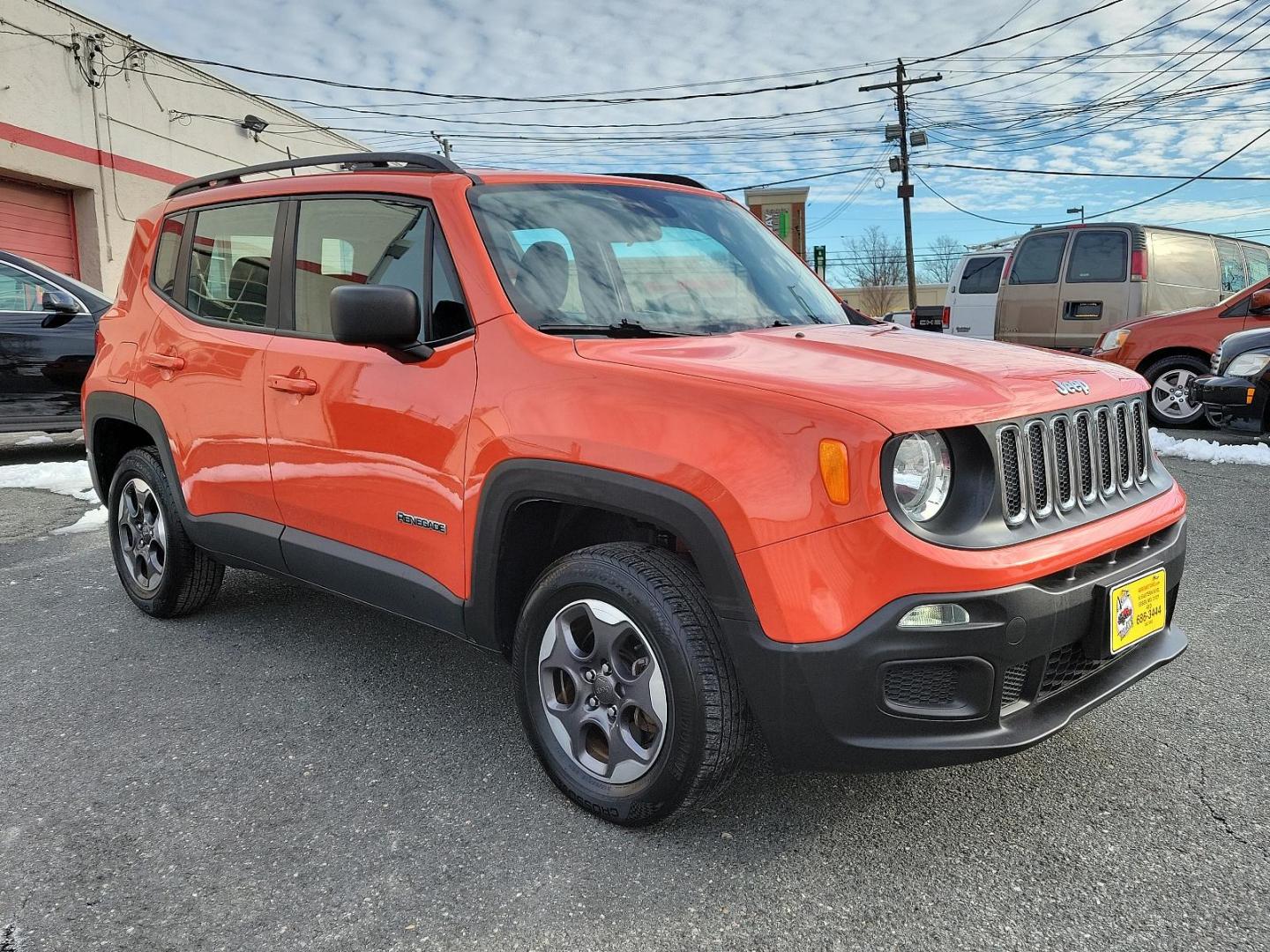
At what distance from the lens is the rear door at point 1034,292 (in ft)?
38.9

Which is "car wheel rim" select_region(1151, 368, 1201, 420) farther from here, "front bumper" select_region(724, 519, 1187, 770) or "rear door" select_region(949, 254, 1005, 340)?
"front bumper" select_region(724, 519, 1187, 770)

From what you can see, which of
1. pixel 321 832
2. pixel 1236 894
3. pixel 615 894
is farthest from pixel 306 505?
pixel 1236 894

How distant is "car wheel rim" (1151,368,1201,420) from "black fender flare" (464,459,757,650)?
29.2 ft

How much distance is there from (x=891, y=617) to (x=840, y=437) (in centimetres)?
40

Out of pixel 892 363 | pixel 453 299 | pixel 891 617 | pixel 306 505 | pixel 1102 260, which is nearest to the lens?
pixel 891 617

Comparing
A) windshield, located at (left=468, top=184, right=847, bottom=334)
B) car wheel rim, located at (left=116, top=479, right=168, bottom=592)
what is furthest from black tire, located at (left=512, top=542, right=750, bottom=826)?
car wheel rim, located at (left=116, top=479, right=168, bottom=592)

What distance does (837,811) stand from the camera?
2621 millimetres

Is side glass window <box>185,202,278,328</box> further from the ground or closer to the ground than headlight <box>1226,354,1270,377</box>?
further from the ground

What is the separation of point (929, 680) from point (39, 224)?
18384mm

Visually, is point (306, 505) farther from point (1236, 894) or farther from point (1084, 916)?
point (1236, 894)

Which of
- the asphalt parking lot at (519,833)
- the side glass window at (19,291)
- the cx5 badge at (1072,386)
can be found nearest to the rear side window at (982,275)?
the asphalt parking lot at (519,833)

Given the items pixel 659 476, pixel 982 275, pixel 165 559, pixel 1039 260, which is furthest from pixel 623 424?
pixel 982 275

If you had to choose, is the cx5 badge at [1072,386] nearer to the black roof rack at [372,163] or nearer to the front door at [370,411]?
the front door at [370,411]

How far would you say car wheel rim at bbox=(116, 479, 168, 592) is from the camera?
167 inches
